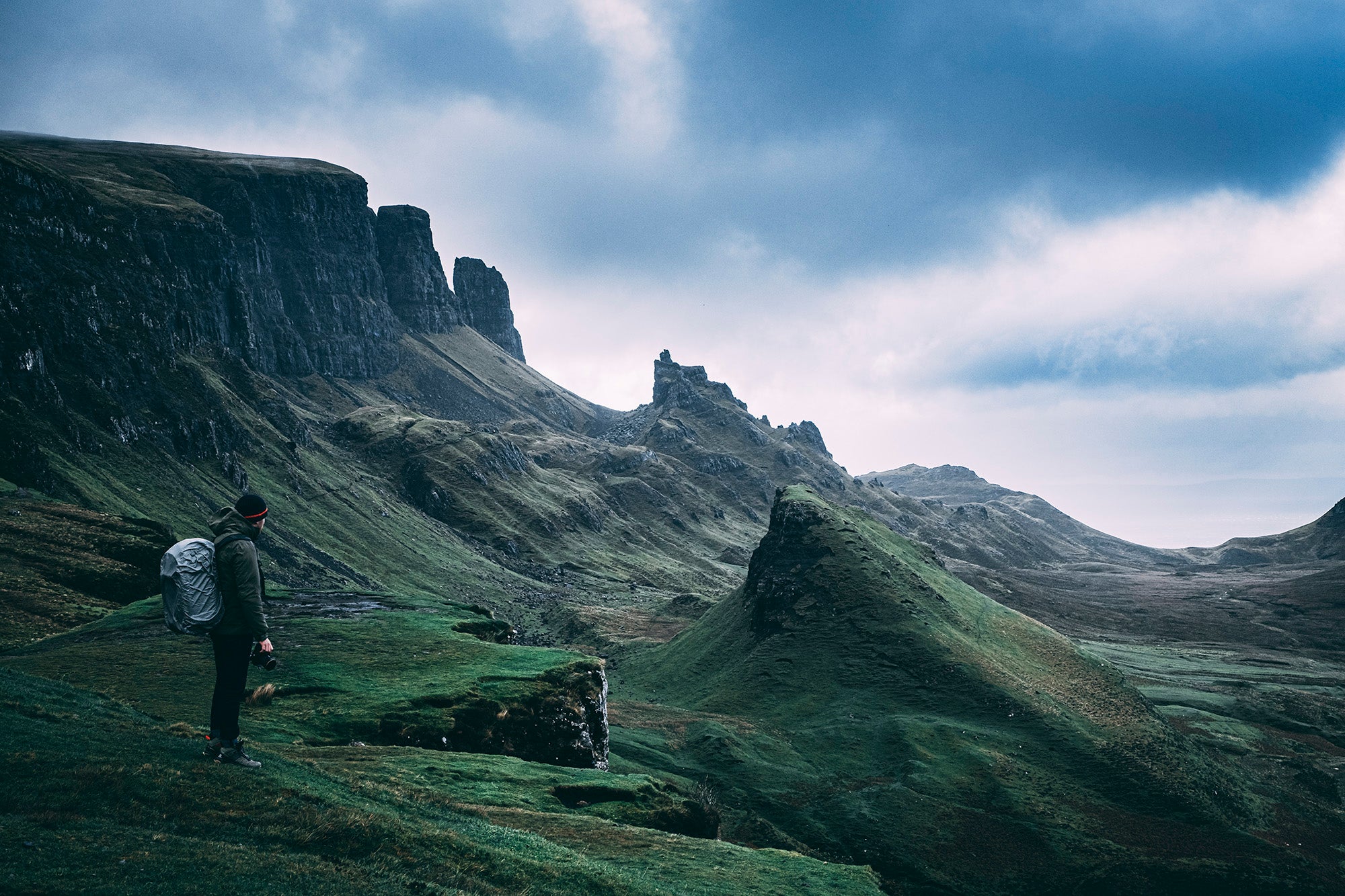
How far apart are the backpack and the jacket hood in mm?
513

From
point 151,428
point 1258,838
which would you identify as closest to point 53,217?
point 151,428

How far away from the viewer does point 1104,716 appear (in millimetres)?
94250

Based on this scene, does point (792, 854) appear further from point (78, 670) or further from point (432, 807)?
point (78, 670)

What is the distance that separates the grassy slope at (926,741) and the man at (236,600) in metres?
50.1

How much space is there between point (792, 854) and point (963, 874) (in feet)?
110

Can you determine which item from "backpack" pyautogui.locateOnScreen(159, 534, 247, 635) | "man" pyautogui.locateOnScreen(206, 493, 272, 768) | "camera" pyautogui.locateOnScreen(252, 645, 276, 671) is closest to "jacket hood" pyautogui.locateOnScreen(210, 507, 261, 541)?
"man" pyautogui.locateOnScreen(206, 493, 272, 768)

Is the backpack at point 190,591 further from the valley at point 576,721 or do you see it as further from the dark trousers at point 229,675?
the valley at point 576,721

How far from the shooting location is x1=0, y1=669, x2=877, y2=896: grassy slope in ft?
42.5

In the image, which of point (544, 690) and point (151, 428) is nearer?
point (544, 690)

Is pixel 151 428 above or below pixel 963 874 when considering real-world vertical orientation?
above

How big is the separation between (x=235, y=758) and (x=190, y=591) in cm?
513

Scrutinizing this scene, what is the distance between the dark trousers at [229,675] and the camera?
1694cm

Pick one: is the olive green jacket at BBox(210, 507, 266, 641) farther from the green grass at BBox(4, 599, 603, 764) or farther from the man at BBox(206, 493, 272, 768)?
the green grass at BBox(4, 599, 603, 764)

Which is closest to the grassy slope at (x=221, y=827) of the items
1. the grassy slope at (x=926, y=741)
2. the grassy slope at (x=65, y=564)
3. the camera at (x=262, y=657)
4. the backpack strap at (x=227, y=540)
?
the camera at (x=262, y=657)
